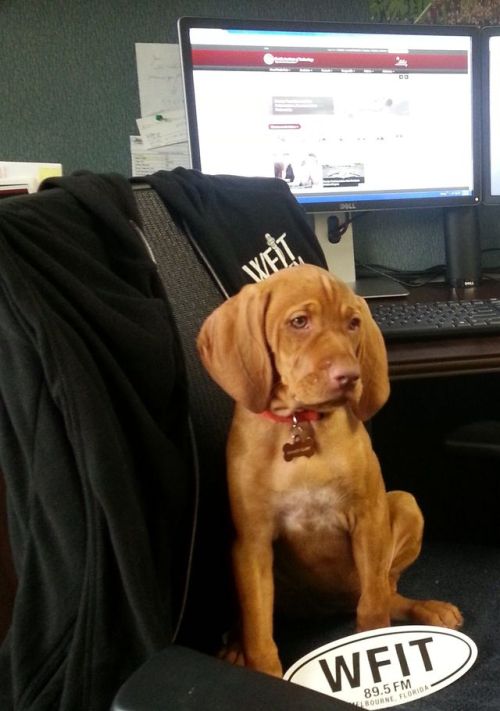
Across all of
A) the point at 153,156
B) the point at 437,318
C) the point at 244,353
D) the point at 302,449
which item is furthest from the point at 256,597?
the point at 153,156

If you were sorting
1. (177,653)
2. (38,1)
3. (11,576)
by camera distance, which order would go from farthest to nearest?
(38,1), (11,576), (177,653)

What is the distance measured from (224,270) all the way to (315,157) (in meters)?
0.47

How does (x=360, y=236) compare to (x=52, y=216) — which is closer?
(x=52, y=216)

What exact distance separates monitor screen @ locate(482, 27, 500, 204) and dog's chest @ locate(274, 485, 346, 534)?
2.46ft

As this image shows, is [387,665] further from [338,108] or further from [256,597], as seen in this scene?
[338,108]

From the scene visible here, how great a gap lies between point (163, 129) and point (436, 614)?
0.92 metres

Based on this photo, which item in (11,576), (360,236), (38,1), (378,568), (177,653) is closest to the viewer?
(177,653)

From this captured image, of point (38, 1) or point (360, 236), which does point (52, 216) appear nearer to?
point (38, 1)

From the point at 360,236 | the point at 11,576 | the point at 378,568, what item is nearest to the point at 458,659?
the point at 378,568

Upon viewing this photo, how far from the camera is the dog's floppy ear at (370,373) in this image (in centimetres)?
77

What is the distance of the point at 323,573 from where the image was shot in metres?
0.87

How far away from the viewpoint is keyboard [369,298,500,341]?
3.04ft

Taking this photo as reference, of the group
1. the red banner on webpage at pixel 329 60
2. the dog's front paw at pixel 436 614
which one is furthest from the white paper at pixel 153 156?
the dog's front paw at pixel 436 614

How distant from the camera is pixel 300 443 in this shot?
780 mm
